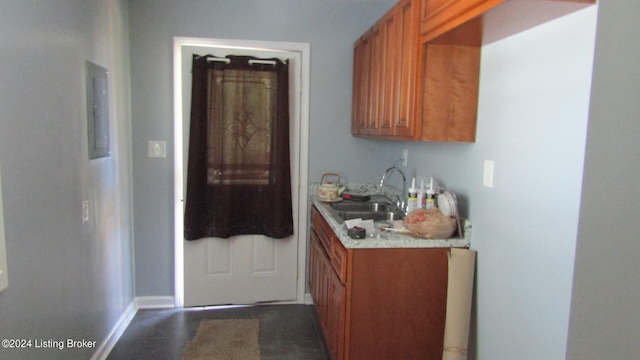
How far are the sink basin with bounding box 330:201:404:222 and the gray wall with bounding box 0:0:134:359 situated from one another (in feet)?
4.95

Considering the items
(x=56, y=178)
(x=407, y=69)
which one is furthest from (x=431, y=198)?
(x=56, y=178)

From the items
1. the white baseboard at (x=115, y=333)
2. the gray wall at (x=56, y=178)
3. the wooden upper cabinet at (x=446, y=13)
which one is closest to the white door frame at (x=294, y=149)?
the white baseboard at (x=115, y=333)

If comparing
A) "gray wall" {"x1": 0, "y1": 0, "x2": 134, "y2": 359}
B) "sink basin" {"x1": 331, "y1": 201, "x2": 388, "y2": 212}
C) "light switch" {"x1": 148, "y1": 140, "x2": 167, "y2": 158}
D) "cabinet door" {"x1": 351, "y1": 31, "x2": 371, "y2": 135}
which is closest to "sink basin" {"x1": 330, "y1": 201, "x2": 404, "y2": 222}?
"sink basin" {"x1": 331, "y1": 201, "x2": 388, "y2": 212}

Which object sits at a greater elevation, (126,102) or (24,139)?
(126,102)

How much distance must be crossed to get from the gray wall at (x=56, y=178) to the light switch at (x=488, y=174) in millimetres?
2026

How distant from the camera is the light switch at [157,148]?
329cm

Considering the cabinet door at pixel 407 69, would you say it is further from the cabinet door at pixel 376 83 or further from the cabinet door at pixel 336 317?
the cabinet door at pixel 336 317

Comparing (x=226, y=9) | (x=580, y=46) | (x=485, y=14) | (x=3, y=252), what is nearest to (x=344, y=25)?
(x=226, y=9)

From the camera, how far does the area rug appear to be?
8.87 feet

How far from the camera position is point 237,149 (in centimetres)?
328

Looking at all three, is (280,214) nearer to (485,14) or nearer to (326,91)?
(326,91)

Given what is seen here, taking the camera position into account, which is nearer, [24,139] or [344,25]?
[24,139]

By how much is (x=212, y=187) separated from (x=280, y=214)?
57 cm

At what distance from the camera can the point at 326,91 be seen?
137 inches
